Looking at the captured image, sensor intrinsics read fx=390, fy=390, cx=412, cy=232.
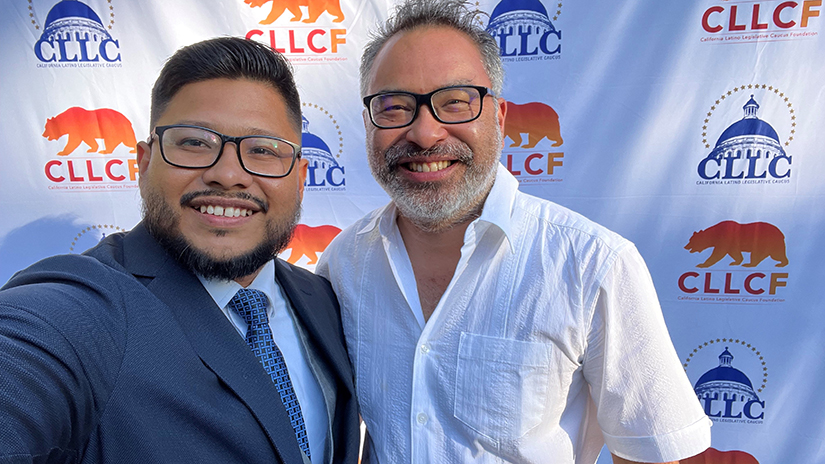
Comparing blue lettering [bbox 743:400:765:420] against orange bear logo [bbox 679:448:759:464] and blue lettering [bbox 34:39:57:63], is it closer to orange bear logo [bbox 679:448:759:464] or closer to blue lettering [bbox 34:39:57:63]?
orange bear logo [bbox 679:448:759:464]

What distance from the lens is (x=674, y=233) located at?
215 centimetres

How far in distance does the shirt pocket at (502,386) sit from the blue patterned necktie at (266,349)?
0.46m

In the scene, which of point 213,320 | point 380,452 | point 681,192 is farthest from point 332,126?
point 681,192

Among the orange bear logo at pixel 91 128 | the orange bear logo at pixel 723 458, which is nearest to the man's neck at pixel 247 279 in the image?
the orange bear logo at pixel 91 128

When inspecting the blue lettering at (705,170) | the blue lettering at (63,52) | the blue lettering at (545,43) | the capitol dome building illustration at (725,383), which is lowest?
the capitol dome building illustration at (725,383)

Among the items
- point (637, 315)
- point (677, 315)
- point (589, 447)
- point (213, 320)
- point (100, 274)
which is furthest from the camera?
point (677, 315)

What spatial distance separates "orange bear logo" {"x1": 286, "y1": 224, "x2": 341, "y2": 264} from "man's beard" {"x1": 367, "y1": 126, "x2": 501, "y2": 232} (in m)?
1.13

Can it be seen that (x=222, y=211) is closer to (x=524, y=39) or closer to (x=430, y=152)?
(x=430, y=152)

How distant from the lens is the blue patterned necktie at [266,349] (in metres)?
1.06

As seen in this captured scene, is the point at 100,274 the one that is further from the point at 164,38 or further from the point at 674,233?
the point at 674,233

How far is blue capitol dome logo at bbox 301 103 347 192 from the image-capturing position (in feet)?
7.55

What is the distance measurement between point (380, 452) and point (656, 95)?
7.05 ft

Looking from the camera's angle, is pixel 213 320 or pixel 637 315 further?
pixel 637 315

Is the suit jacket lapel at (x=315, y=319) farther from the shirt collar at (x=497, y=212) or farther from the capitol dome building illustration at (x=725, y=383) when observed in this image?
the capitol dome building illustration at (x=725, y=383)
